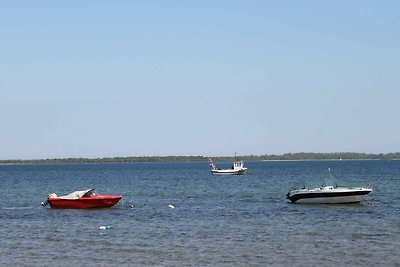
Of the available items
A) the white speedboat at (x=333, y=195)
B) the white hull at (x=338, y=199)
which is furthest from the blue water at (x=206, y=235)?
the white speedboat at (x=333, y=195)

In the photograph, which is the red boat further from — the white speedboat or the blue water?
the white speedboat

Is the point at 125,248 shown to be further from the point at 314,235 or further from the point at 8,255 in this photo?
the point at 314,235

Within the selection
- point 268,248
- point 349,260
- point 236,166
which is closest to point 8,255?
point 268,248

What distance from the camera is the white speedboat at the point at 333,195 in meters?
57.2

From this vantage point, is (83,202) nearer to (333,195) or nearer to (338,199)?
(333,195)

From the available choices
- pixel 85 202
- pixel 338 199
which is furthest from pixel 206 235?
pixel 338 199

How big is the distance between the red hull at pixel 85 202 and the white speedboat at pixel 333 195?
15.6 m

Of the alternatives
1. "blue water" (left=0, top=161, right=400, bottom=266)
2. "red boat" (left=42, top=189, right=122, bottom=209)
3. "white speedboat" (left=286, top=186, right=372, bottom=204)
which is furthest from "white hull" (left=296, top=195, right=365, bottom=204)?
"red boat" (left=42, top=189, right=122, bottom=209)

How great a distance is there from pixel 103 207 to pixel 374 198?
25.7 metres

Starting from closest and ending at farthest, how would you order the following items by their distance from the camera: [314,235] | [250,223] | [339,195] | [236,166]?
[314,235], [250,223], [339,195], [236,166]

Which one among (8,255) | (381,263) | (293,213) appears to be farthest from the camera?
(293,213)

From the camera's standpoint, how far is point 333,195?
57.4m

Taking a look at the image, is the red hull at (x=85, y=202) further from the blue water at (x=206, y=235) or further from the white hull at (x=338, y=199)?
the white hull at (x=338, y=199)

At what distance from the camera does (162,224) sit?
43.9 metres
